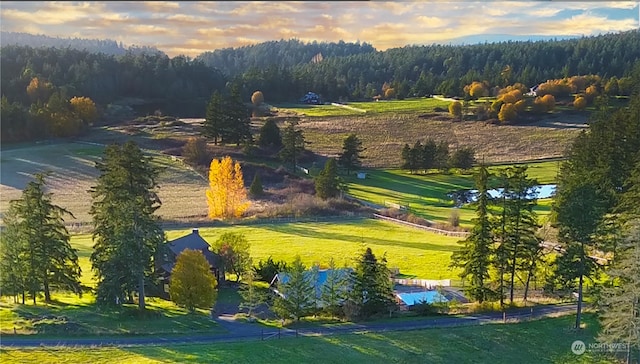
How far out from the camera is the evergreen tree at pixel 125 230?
24.8 metres

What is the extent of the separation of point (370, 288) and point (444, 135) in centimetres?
4990

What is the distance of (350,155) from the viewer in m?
58.7

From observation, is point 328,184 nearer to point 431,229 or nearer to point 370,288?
point 431,229

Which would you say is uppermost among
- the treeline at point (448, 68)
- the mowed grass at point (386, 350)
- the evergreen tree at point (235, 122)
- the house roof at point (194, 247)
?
the treeline at point (448, 68)

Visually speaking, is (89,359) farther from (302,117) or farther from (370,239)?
(302,117)

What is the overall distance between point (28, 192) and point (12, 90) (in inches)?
2537

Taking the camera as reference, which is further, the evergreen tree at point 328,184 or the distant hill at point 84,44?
the distant hill at point 84,44

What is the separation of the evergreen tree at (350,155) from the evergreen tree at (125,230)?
3303 centimetres

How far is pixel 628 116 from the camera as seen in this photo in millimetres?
33531

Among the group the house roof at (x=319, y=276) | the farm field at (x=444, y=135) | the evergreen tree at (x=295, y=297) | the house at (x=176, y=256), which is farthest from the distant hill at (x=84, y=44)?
the evergreen tree at (x=295, y=297)

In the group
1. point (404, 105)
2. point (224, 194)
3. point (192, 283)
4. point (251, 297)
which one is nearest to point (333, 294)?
point (251, 297)

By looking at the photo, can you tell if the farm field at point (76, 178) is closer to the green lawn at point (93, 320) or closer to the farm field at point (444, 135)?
the farm field at point (444, 135)

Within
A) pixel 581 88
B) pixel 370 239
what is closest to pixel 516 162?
pixel 581 88

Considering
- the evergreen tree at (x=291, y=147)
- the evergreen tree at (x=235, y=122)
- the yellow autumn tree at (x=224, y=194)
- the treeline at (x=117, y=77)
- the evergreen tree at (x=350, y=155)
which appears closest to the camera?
the yellow autumn tree at (x=224, y=194)
